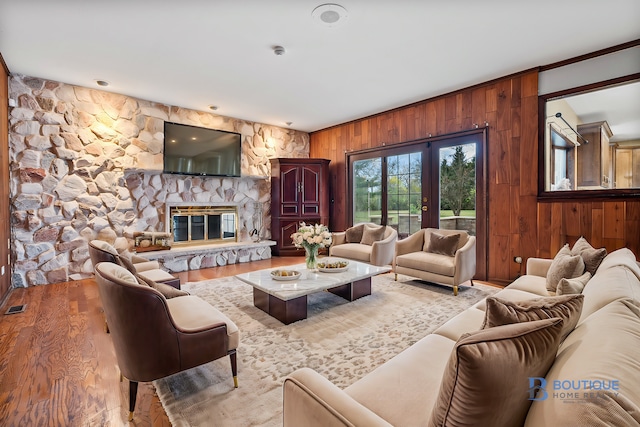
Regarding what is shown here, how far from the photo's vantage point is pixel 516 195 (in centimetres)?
403

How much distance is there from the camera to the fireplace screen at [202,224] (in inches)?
211

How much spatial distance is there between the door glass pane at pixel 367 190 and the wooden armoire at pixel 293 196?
2.47 ft

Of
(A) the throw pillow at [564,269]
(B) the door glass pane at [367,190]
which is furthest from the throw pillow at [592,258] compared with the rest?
(B) the door glass pane at [367,190]

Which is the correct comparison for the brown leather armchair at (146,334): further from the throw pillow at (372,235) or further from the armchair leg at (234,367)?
the throw pillow at (372,235)

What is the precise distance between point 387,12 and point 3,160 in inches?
187

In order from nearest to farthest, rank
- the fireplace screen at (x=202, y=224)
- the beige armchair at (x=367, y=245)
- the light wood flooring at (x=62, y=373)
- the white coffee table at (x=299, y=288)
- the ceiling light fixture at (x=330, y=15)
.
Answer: the light wood flooring at (x=62, y=373) < the ceiling light fixture at (x=330, y=15) < the white coffee table at (x=299, y=288) < the beige armchair at (x=367, y=245) < the fireplace screen at (x=202, y=224)

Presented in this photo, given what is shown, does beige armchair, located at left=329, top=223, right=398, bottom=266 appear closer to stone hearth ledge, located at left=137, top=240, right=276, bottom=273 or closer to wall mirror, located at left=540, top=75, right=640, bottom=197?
stone hearth ledge, located at left=137, top=240, right=276, bottom=273

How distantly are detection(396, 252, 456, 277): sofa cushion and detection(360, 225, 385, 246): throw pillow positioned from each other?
2.24 ft

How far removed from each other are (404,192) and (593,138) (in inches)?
103

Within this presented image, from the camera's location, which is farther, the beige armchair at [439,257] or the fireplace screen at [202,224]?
the fireplace screen at [202,224]

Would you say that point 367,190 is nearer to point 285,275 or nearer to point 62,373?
point 285,275

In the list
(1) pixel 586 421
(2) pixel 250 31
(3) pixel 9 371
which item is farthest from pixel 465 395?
(2) pixel 250 31

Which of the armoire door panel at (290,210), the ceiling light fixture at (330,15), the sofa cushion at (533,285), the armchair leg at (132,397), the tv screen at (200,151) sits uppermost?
the ceiling light fixture at (330,15)

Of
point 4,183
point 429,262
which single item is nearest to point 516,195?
point 429,262
